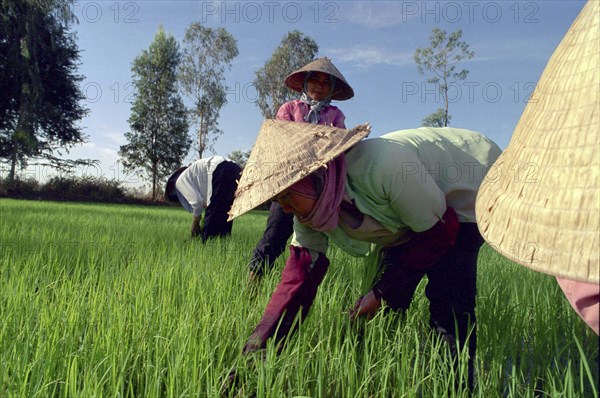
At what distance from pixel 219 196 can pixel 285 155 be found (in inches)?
101

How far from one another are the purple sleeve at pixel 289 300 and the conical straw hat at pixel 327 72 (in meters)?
1.40

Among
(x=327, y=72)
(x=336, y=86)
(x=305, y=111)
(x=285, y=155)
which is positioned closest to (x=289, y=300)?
(x=285, y=155)

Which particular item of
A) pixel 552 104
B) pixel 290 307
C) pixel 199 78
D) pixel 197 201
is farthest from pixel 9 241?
pixel 199 78

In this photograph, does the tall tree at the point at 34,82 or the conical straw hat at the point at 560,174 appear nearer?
the conical straw hat at the point at 560,174

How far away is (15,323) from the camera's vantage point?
1.45 metres

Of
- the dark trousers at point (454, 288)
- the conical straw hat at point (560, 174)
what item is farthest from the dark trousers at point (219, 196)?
the conical straw hat at point (560, 174)

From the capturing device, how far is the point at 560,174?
0.46 m

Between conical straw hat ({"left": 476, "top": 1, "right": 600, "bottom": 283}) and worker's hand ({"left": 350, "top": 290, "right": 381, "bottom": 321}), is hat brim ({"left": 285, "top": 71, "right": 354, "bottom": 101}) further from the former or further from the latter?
conical straw hat ({"left": 476, "top": 1, "right": 600, "bottom": 283})

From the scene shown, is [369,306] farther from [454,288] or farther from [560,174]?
[560,174]

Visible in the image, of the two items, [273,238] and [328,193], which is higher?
[328,193]

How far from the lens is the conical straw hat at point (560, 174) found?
42cm

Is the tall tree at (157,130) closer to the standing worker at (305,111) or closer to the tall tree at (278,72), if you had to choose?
the tall tree at (278,72)

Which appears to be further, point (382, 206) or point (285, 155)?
point (382, 206)

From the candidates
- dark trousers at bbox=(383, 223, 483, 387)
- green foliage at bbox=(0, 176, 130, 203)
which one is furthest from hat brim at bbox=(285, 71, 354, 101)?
green foliage at bbox=(0, 176, 130, 203)
